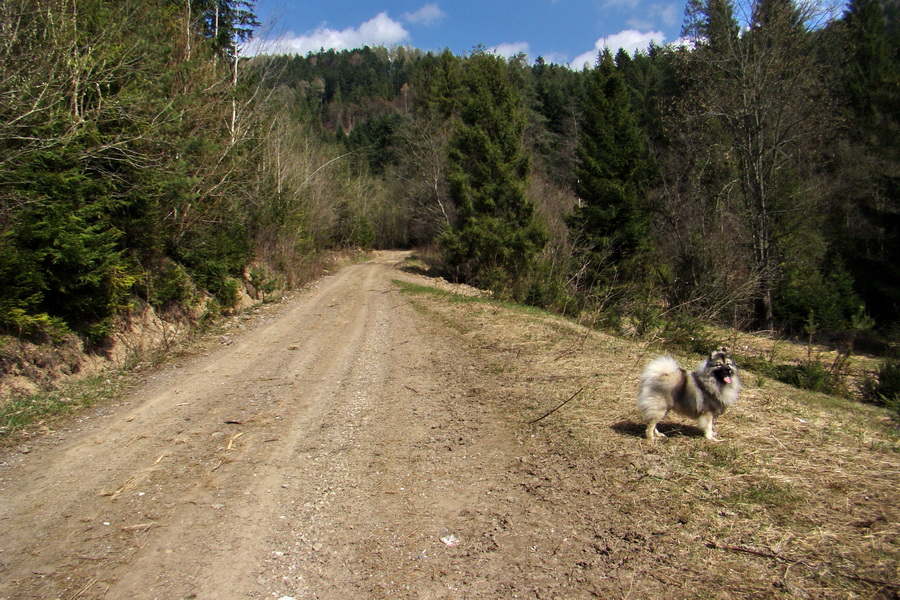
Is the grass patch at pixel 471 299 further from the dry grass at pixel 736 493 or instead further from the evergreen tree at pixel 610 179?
the dry grass at pixel 736 493

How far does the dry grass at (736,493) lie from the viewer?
10.7 ft

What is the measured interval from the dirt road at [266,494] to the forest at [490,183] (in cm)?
305

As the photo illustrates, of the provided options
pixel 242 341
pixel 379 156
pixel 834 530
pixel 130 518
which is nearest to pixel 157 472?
pixel 130 518

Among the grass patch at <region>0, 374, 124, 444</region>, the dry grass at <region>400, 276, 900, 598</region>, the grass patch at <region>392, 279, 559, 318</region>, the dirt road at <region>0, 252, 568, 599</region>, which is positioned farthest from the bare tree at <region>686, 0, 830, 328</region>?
the grass patch at <region>0, 374, 124, 444</region>

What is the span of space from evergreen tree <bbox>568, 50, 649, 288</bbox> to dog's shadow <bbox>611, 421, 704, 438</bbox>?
59.5ft

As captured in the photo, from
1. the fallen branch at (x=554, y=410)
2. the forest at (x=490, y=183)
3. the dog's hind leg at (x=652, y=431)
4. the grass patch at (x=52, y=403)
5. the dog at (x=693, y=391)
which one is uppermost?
the forest at (x=490, y=183)

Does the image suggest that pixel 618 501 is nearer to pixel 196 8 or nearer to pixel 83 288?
pixel 83 288

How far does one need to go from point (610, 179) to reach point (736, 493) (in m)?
A: 22.8

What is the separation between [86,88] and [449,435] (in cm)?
856

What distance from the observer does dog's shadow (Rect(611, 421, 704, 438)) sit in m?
5.38

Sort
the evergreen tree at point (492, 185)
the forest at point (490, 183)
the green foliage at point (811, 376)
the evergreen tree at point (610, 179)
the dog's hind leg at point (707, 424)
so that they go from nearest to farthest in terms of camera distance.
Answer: the dog's hind leg at point (707, 424), the forest at point (490, 183), the green foliage at point (811, 376), the evergreen tree at point (492, 185), the evergreen tree at point (610, 179)

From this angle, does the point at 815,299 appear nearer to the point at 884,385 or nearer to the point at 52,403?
the point at 884,385

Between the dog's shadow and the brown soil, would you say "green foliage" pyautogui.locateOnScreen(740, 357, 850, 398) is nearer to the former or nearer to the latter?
the brown soil

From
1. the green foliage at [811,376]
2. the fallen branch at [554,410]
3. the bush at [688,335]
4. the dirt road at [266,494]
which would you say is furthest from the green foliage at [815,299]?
the dirt road at [266,494]
